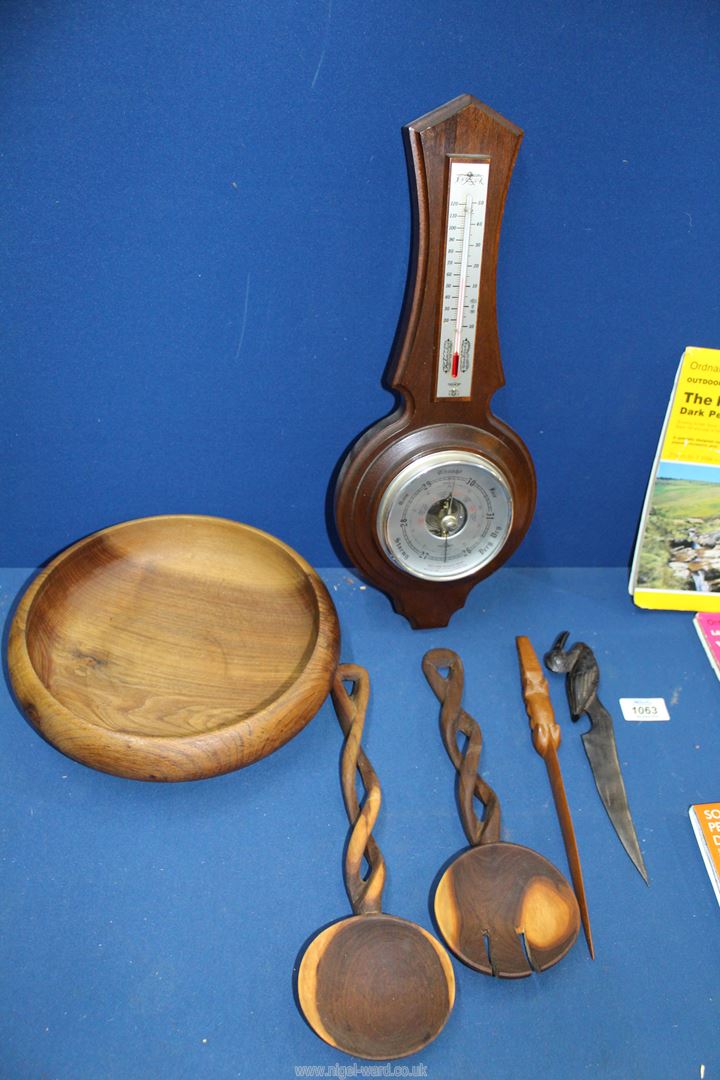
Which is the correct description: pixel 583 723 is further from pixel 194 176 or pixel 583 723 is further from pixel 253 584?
pixel 194 176

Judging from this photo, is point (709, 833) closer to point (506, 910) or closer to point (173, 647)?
point (506, 910)

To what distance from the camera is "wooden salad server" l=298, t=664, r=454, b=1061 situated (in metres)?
0.68

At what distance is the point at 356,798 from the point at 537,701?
0.77 feet

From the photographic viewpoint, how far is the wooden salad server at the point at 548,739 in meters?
0.78

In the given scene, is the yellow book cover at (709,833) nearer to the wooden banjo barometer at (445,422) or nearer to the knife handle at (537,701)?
the knife handle at (537,701)

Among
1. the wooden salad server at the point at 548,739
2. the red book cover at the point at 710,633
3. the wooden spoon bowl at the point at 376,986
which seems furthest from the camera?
the red book cover at the point at 710,633

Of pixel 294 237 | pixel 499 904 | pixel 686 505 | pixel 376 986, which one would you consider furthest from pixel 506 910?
pixel 294 237

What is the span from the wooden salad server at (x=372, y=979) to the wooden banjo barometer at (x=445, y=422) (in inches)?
12.1

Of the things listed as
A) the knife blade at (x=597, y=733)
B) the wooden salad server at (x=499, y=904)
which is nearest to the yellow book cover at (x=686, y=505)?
the knife blade at (x=597, y=733)

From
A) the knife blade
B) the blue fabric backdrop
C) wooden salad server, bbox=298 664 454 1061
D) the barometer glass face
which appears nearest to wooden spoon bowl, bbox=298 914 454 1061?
wooden salad server, bbox=298 664 454 1061

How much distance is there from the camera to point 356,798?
83cm

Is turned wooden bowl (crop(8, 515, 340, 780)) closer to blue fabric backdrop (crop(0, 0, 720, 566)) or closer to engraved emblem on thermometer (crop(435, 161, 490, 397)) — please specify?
blue fabric backdrop (crop(0, 0, 720, 566))

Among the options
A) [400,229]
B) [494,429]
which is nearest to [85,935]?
[494,429]

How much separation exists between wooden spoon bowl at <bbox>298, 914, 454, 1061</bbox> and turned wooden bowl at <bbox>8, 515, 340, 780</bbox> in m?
0.18
